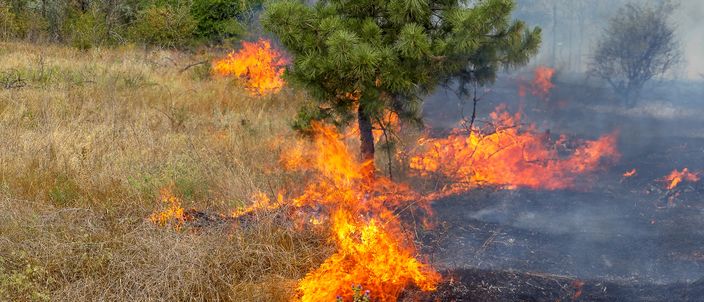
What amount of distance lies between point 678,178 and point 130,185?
6.00 metres

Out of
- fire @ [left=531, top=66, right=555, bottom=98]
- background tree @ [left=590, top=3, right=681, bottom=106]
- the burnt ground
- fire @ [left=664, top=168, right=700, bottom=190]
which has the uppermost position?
background tree @ [left=590, top=3, right=681, bottom=106]

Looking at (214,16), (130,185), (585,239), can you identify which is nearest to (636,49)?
(585,239)

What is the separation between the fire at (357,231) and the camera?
161 inches

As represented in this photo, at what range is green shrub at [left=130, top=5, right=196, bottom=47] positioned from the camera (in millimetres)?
15302

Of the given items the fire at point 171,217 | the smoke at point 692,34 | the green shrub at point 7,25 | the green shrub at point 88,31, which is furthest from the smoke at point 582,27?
the green shrub at point 7,25

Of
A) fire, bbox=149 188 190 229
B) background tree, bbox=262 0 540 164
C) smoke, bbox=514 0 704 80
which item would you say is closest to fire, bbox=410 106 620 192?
background tree, bbox=262 0 540 164

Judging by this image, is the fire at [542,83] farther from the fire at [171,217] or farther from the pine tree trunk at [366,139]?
the fire at [171,217]

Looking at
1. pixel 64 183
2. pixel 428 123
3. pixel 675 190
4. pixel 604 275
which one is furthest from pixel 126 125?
pixel 675 190

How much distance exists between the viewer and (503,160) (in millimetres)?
7418

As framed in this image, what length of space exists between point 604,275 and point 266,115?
243 inches

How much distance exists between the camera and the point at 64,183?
5.74 meters

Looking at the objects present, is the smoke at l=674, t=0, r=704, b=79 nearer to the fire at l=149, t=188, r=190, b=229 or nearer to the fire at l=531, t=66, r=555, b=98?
the fire at l=531, t=66, r=555, b=98

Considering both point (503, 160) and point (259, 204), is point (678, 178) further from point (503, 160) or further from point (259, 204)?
point (259, 204)

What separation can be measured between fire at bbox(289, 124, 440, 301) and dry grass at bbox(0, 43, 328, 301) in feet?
0.92
